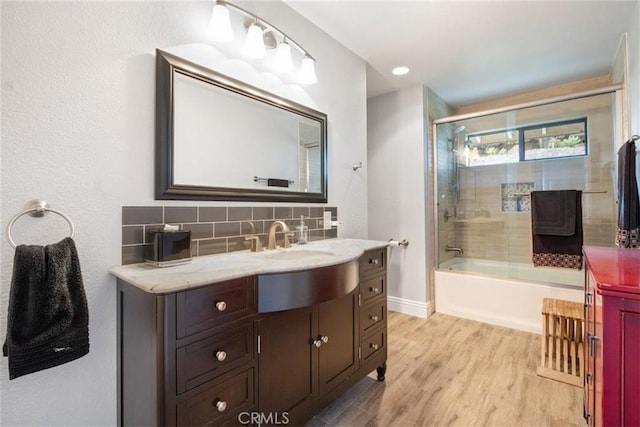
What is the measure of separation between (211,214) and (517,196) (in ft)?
11.0

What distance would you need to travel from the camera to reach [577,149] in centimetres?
301

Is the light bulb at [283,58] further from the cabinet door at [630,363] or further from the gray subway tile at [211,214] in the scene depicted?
the cabinet door at [630,363]

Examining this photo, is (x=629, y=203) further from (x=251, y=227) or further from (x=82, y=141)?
(x=82, y=141)

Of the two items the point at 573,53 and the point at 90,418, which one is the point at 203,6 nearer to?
the point at 90,418

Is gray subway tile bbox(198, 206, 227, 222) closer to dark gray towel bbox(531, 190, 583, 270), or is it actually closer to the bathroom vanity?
the bathroom vanity

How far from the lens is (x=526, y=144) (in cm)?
328

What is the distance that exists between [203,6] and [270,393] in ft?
6.12

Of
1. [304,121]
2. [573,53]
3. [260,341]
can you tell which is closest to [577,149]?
[573,53]

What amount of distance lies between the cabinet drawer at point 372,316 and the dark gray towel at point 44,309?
135 cm

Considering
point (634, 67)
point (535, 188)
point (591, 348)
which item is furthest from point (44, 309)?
point (535, 188)

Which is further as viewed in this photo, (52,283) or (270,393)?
(270,393)

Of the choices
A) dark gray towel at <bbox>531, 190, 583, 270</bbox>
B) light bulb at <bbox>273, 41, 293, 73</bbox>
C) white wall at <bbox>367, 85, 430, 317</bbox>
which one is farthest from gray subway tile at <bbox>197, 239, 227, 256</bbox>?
dark gray towel at <bbox>531, 190, 583, 270</bbox>

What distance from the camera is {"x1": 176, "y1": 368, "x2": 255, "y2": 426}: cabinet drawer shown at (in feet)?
3.24

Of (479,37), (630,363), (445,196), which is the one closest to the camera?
(630,363)
